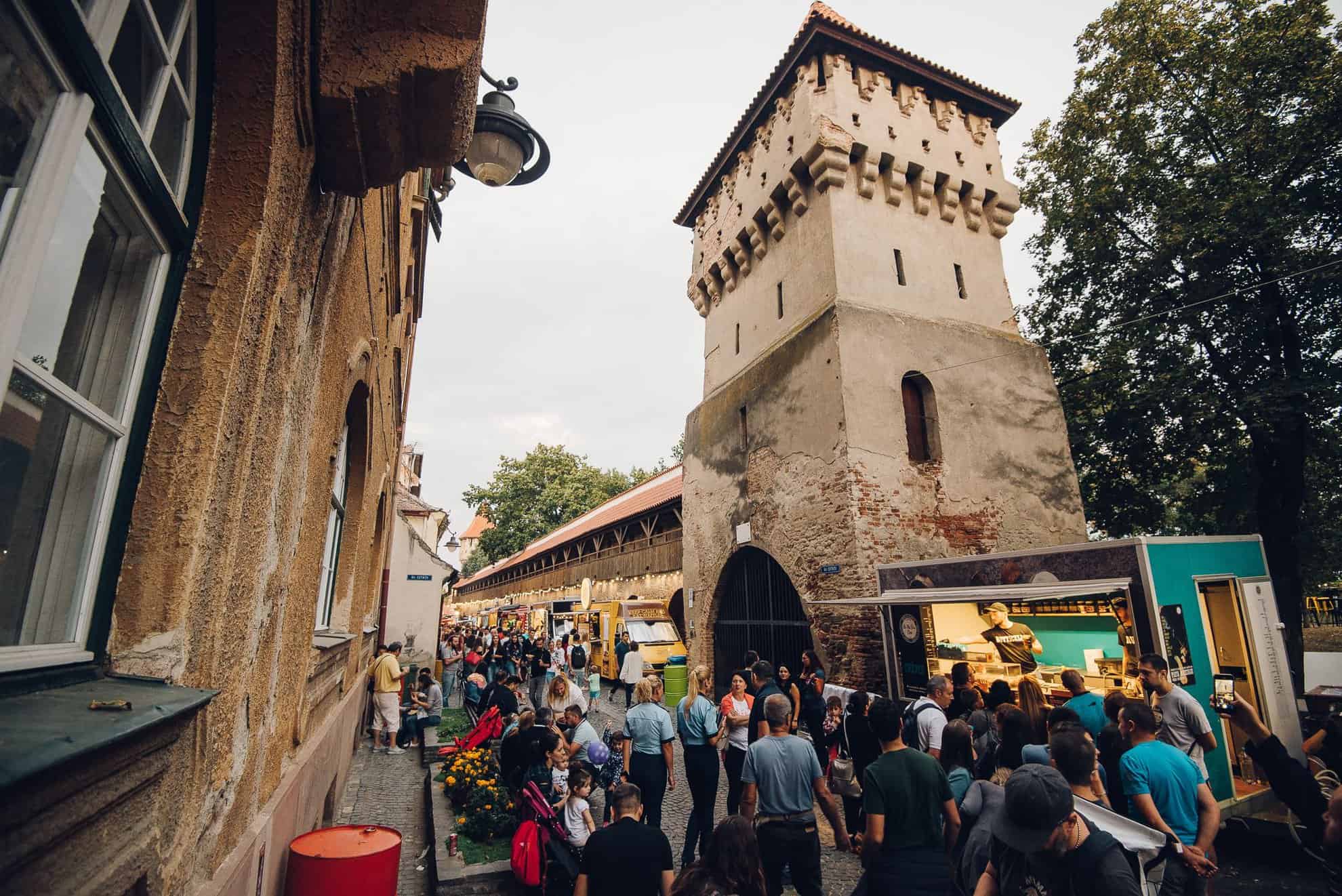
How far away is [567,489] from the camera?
47500mm

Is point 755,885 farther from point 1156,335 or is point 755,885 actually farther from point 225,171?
point 1156,335

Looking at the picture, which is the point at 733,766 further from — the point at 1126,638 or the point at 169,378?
the point at 169,378

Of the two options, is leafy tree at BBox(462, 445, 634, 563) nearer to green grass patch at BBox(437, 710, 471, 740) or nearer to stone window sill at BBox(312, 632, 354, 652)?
green grass patch at BBox(437, 710, 471, 740)

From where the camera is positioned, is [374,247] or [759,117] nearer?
[374,247]

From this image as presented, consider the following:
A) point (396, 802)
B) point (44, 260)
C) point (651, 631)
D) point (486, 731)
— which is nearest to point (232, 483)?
point (44, 260)

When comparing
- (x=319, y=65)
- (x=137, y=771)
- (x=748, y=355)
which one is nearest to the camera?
(x=137, y=771)

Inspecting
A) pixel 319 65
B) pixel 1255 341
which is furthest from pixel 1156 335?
pixel 319 65

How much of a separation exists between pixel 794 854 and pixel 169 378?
435cm

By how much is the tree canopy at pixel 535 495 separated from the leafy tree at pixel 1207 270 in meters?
34.7

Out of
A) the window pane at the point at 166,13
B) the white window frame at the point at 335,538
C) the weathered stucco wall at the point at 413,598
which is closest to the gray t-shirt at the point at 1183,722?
the window pane at the point at 166,13

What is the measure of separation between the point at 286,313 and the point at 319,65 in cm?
109

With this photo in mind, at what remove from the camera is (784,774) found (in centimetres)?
436

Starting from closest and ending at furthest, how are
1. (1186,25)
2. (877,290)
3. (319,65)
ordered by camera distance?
(319,65) → (877,290) → (1186,25)

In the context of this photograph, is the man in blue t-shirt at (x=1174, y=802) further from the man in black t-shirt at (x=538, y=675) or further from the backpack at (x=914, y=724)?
the man in black t-shirt at (x=538, y=675)
